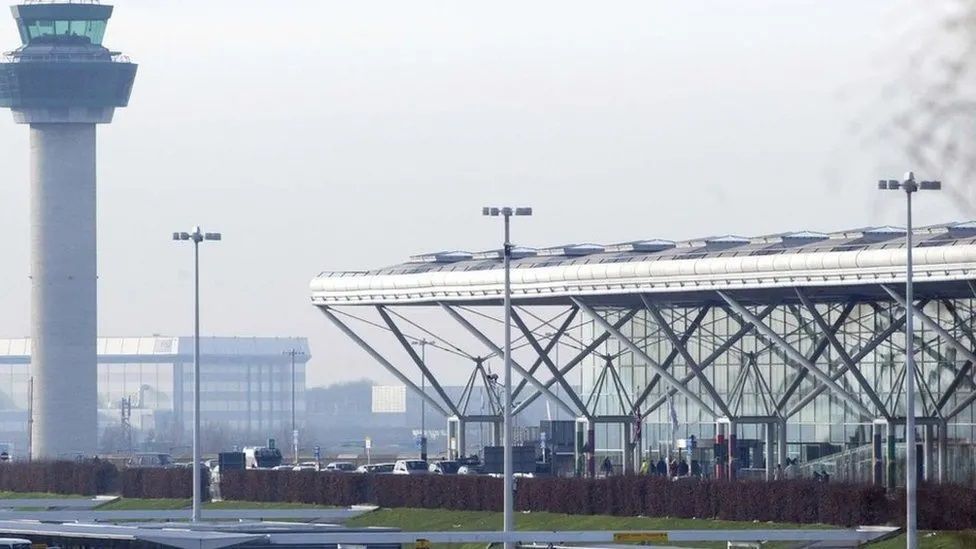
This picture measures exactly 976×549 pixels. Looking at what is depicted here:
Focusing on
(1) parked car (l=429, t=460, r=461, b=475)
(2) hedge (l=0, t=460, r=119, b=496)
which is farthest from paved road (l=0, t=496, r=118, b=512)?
(1) parked car (l=429, t=460, r=461, b=475)

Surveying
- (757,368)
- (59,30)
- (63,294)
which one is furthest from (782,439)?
(59,30)

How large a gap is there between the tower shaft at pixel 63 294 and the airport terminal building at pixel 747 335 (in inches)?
1955

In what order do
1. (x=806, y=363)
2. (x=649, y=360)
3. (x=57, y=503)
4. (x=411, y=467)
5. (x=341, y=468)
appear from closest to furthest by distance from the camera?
(x=806, y=363) < (x=649, y=360) < (x=57, y=503) < (x=411, y=467) < (x=341, y=468)

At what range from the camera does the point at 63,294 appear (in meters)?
141

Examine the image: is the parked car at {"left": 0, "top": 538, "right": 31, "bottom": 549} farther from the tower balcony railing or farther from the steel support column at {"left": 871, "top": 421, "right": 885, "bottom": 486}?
the tower balcony railing

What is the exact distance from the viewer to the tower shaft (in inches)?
5556

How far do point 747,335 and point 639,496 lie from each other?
2477 cm

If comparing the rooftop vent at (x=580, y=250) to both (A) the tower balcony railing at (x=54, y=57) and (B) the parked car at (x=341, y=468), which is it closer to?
(B) the parked car at (x=341, y=468)

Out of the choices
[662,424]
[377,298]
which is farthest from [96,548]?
[662,424]

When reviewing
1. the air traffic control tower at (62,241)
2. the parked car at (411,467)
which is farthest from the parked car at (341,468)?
the air traffic control tower at (62,241)

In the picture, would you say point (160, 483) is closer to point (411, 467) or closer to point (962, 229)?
point (411, 467)

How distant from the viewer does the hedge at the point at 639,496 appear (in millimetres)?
58062

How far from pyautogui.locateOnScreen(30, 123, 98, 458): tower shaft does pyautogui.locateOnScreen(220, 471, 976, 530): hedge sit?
56.5m

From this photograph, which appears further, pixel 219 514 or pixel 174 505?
pixel 174 505
